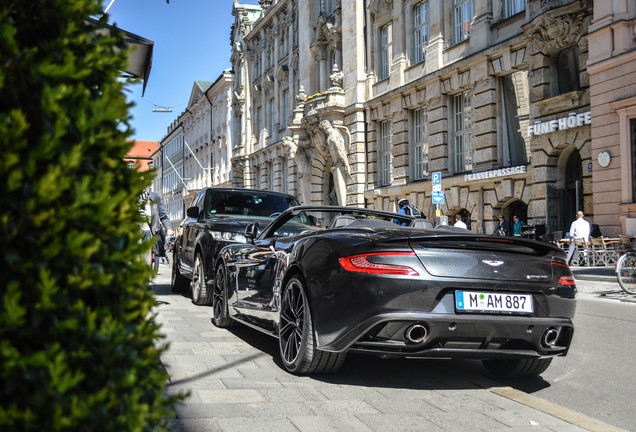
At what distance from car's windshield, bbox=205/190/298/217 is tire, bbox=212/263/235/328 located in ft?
9.94

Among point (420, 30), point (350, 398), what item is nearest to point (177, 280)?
point (350, 398)

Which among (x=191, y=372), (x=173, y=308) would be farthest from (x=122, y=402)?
(x=173, y=308)

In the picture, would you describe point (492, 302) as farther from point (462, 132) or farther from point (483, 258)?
point (462, 132)

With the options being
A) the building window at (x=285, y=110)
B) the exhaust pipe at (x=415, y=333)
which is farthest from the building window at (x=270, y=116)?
the exhaust pipe at (x=415, y=333)

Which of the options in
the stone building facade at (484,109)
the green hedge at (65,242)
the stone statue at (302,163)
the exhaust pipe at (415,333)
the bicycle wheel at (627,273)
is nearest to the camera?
the green hedge at (65,242)

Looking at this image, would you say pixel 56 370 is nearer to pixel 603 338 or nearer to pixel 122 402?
pixel 122 402

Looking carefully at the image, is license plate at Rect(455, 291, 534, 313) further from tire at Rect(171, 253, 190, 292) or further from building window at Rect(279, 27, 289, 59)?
building window at Rect(279, 27, 289, 59)

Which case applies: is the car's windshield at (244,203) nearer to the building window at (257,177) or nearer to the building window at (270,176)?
the building window at (270,176)

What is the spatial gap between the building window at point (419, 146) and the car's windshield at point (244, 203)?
17427 millimetres

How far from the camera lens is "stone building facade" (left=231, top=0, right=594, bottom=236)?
20.4 m

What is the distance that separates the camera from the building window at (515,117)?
2231cm

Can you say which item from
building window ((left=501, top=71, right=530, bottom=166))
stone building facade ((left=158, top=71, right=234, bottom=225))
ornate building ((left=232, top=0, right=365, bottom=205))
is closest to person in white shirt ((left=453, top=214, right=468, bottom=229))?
building window ((left=501, top=71, right=530, bottom=166))

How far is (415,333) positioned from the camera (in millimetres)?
4398

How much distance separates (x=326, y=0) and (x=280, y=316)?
36543 mm
